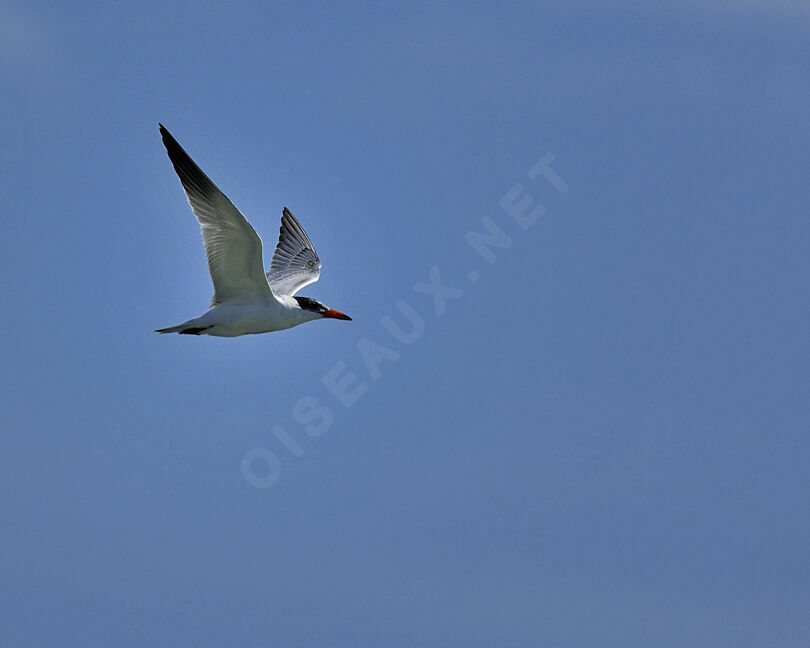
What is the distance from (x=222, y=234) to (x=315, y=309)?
8.93 ft

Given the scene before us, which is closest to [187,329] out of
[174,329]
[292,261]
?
[174,329]

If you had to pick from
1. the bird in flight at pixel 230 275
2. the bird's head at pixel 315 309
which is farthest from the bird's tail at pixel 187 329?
the bird's head at pixel 315 309

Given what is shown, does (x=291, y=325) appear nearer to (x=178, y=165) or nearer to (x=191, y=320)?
(x=191, y=320)

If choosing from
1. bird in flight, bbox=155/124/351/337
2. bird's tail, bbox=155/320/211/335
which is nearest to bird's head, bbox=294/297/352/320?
bird in flight, bbox=155/124/351/337

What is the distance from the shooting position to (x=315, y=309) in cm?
2220

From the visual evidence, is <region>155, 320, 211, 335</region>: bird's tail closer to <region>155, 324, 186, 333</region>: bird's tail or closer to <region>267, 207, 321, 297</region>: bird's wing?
<region>155, 324, 186, 333</region>: bird's tail

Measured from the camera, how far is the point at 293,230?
85.6ft

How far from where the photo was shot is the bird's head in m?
22.0

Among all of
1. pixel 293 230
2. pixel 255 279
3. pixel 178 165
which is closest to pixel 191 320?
pixel 255 279

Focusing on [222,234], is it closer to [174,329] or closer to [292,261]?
[174,329]

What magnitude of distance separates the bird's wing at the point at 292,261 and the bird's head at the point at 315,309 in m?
1.64

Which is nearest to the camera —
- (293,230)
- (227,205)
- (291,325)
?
(227,205)

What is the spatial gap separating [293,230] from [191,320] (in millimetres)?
5894

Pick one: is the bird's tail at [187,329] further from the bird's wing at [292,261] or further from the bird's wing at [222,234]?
the bird's wing at [292,261]
